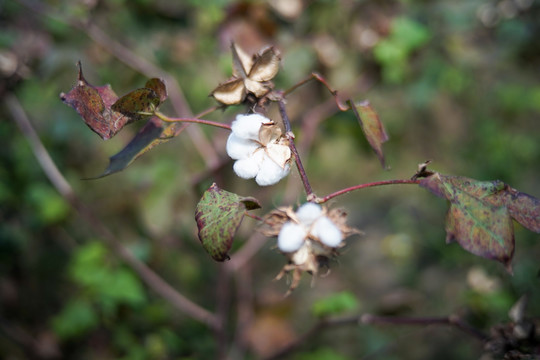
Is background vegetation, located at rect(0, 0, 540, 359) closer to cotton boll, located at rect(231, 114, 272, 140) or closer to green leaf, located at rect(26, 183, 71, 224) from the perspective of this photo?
green leaf, located at rect(26, 183, 71, 224)

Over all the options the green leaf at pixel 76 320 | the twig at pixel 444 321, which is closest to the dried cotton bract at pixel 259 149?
the twig at pixel 444 321

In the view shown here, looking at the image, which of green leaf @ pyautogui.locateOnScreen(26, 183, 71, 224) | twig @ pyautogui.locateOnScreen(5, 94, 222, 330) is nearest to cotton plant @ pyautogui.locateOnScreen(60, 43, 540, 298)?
twig @ pyautogui.locateOnScreen(5, 94, 222, 330)

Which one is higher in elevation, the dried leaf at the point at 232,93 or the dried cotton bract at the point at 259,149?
the dried leaf at the point at 232,93

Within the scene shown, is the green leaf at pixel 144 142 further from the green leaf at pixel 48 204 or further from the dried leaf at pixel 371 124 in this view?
the green leaf at pixel 48 204

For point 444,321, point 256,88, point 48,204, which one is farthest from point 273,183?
point 48,204

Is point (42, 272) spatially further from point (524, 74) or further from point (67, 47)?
point (524, 74)
